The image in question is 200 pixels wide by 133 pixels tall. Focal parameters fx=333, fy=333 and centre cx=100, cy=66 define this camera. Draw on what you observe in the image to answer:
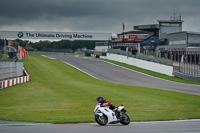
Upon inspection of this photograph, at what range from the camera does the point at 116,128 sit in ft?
42.4

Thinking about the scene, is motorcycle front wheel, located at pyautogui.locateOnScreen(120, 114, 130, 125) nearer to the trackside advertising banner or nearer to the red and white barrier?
the red and white barrier

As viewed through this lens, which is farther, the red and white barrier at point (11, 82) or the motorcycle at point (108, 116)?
the red and white barrier at point (11, 82)

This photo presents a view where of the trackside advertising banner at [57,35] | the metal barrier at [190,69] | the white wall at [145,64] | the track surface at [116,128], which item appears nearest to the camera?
the track surface at [116,128]

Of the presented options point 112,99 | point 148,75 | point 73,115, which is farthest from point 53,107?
point 148,75

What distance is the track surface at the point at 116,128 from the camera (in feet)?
40.0

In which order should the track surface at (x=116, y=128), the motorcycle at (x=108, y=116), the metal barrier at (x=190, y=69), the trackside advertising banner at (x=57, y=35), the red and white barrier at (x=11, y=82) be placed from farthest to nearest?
Result: the trackside advertising banner at (x=57, y=35), the metal barrier at (x=190, y=69), the red and white barrier at (x=11, y=82), the motorcycle at (x=108, y=116), the track surface at (x=116, y=128)

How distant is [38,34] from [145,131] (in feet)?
156

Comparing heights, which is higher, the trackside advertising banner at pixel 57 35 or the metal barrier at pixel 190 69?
the trackside advertising banner at pixel 57 35

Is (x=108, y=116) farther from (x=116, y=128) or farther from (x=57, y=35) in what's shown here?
(x=57, y=35)

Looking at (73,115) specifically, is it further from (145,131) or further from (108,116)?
(145,131)

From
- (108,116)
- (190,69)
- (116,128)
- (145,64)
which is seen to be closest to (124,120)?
(108,116)

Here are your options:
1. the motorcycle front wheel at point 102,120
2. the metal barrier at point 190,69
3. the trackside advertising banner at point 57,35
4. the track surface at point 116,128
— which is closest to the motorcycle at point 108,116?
the motorcycle front wheel at point 102,120

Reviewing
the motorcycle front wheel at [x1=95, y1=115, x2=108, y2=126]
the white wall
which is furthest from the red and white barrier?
the white wall

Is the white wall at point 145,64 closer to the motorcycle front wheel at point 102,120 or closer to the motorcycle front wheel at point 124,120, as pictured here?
the motorcycle front wheel at point 124,120
